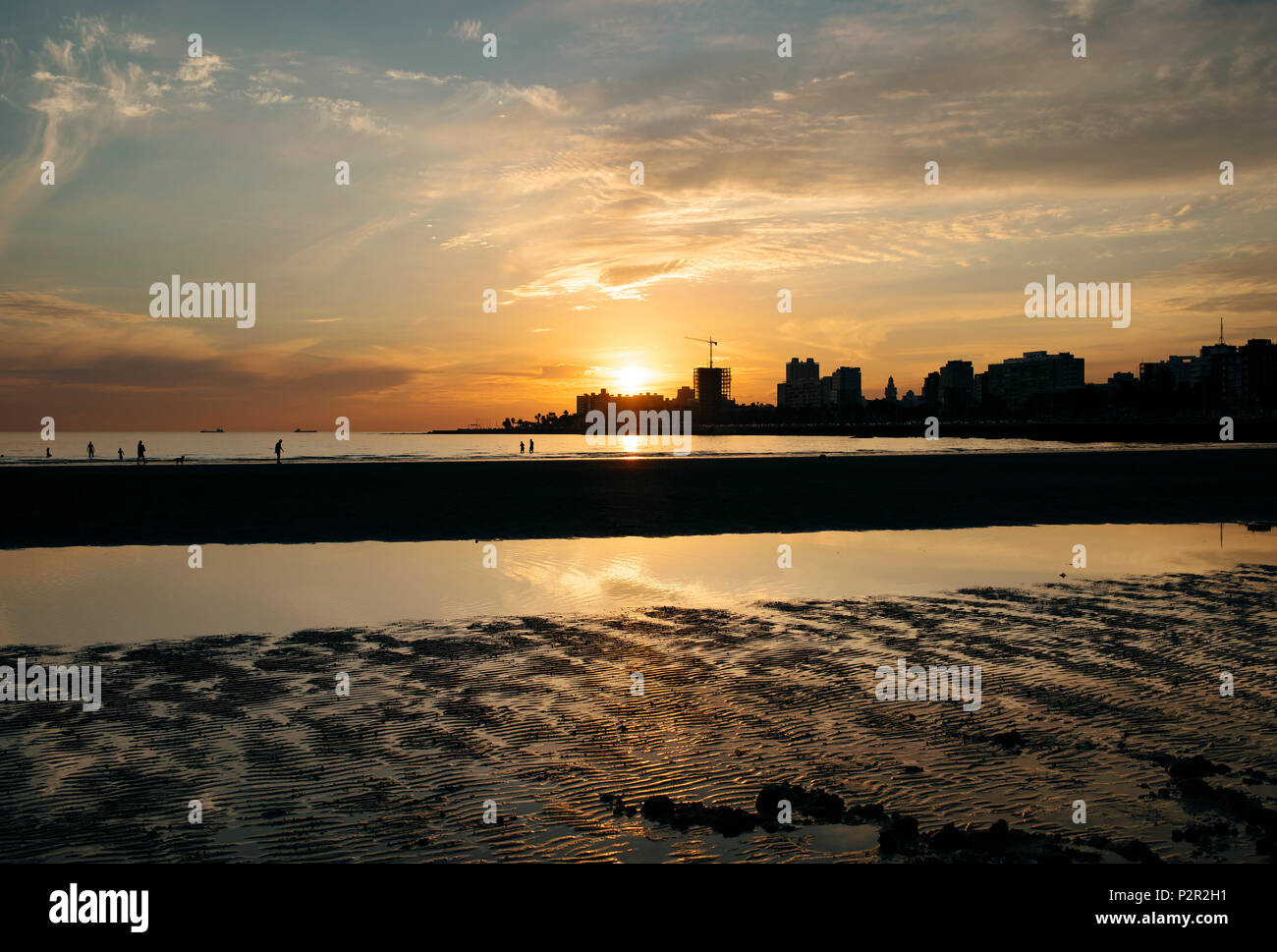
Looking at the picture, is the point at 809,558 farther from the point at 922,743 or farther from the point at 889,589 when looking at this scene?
the point at 922,743

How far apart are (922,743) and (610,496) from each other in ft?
106

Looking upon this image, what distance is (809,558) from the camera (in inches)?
907

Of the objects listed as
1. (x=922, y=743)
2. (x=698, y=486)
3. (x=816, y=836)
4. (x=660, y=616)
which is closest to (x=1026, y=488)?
(x=698, y=486)

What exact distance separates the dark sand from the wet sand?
16.4 meters

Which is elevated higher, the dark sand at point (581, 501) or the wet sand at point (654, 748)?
the dark sand at point (581, 501)

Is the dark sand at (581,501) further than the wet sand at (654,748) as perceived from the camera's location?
Yes

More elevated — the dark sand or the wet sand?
the dark sand

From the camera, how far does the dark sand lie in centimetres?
3038

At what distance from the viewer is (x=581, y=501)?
38.7 m

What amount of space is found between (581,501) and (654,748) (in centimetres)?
3005

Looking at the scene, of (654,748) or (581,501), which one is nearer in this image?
(654,748)

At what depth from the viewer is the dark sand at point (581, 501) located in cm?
3038

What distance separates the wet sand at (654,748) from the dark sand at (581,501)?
16399 mm
